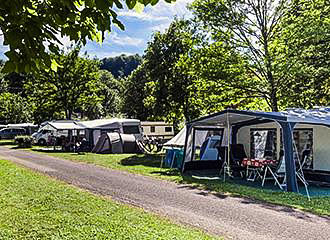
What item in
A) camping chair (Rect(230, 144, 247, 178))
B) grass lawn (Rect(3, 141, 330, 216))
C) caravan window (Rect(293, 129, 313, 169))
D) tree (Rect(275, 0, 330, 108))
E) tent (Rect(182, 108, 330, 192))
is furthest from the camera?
tree (Rect(275, 0, 330, 108))

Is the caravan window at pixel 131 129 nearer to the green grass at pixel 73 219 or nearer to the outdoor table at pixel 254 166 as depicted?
the outdoor table at pixel 254 166

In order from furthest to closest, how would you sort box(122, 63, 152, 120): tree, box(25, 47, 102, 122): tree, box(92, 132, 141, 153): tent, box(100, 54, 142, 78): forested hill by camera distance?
box(100, 54, 142, 78): forested hill, box(122, 63, 152, 120): tree, box(25, 47, 102, 122): tree, box(92, 132, 141, 153): tent

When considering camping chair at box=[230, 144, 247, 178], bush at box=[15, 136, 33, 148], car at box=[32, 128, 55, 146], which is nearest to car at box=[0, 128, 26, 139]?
car at box=[32, 128, 55, 146]

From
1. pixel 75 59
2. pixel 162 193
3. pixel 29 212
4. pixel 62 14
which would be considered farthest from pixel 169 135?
pixel 62 14

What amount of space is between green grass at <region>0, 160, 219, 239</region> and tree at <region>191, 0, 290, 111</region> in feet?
31.7

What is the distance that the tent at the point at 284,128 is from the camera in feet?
32.0

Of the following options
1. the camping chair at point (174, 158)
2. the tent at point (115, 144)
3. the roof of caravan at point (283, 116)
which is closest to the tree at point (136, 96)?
the tent at point (115, 144)

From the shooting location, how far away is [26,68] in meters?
2.57

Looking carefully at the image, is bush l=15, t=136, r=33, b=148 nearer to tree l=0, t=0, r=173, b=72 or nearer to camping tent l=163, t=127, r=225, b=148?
camping tent l=163, t=127, r=225, b=148

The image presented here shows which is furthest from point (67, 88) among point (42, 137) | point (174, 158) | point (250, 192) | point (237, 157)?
point (250, 192)

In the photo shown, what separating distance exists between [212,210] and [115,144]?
47.9 ft

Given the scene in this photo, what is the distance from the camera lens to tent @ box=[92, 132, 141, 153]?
2119 centimetres

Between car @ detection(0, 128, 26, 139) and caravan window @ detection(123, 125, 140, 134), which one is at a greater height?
caravan window @ detection(123, 125, 140, 134)

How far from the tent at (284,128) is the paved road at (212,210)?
237 cm
